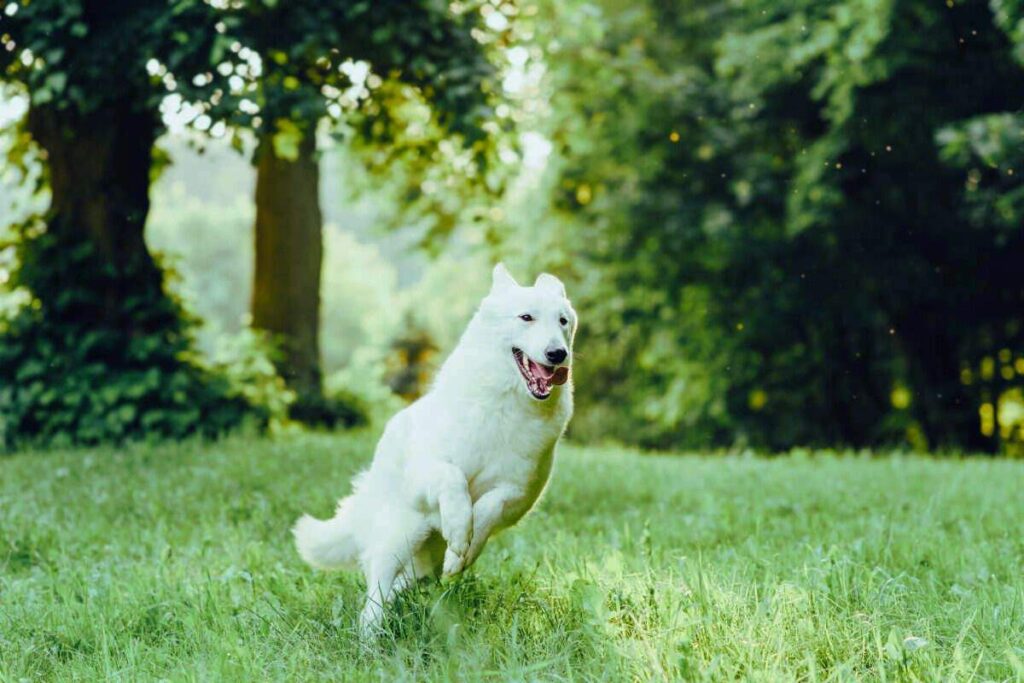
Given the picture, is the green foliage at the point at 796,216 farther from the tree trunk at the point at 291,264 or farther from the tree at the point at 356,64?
the tree at the point at 356,64

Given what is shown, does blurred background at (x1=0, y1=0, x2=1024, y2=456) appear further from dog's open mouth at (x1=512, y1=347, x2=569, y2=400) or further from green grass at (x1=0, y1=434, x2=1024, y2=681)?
dog's open mouth at (x1=512, y1=347, x2=569, y2=400)

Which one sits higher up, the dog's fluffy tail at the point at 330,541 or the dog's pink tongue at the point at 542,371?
the dog's pink tongue at the point at 542,371

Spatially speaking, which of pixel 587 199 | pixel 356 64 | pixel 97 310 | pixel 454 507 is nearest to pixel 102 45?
pixel 356 64

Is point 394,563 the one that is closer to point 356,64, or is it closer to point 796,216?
point 356,64

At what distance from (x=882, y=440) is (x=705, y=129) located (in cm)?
664

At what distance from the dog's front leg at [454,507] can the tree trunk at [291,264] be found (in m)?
10.3

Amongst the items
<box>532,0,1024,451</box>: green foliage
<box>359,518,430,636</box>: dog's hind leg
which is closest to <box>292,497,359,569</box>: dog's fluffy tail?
<box>359,518,430,636</box>: dog's hind leg

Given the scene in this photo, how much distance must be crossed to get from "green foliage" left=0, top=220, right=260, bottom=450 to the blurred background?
1.4 inches

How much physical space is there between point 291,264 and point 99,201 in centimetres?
332

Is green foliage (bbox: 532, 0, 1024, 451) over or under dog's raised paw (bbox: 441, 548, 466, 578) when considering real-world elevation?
over

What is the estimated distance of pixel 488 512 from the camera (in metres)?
4.03

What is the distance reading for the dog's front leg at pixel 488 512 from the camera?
404 cm

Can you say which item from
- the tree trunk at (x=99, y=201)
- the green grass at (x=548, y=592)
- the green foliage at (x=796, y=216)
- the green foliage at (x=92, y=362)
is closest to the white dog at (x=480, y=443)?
the green grass at (x=548, y=592)

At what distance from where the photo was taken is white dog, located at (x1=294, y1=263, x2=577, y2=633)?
4.04 metres
